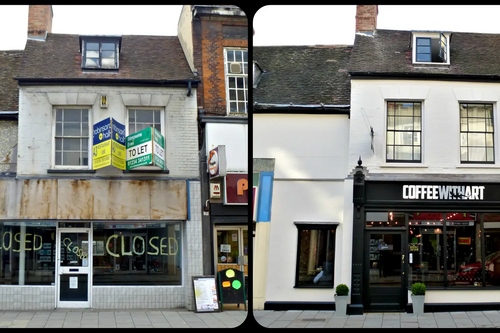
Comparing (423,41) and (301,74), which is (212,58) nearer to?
(301,74)

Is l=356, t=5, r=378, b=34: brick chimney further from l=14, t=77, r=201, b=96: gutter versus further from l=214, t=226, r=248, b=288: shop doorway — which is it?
l=214, t=226, r=248, b=288: shop doorway

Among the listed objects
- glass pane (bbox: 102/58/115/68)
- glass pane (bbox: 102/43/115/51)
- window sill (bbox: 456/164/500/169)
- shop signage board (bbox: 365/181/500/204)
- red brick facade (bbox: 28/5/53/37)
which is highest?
red brick facade (bbox: 28/5/53/37)

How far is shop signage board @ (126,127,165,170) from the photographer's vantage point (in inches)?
262

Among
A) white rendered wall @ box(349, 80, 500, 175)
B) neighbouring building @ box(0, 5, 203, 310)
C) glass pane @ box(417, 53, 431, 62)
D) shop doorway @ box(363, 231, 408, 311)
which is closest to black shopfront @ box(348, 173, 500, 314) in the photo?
shop doorway @ box(363, 231, 408, 311)

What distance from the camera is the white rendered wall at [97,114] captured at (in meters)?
6.83

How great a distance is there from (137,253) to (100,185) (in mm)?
1011

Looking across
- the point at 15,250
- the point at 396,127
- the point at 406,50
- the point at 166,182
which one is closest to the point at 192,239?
the point at 166,182

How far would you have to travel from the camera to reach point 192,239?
6750 mm

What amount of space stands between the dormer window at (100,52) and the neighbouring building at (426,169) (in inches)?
114

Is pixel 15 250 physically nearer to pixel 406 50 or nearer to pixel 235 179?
pixel 235 179

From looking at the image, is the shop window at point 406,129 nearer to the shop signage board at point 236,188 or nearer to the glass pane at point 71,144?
the shop signage board at point 236,188

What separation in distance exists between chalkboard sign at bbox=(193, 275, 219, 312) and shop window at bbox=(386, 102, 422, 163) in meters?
2.73

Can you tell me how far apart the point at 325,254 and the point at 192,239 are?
1725mm

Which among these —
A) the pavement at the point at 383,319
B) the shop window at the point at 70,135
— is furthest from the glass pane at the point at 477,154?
the shop window at the point at 70,135
